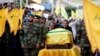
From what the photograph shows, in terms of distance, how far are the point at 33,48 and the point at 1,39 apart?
0.30 m

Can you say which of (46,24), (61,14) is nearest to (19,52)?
(46,24)

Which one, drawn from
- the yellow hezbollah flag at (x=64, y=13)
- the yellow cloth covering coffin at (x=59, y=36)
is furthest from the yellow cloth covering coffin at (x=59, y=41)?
the yellow hezbollah flag at (x=64, y=13)

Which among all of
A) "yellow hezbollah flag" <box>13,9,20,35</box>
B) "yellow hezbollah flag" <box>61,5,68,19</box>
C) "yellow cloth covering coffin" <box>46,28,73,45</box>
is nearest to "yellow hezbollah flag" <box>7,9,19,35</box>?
"yellow hezbollah flag" <box>13,9,20,35</box>

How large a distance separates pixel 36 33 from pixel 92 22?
1.59ft

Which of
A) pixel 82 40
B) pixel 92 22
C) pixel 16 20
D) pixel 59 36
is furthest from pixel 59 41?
pixel 16 20

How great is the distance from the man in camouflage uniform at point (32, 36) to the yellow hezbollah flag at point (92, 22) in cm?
40

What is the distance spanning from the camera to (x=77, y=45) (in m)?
2.37

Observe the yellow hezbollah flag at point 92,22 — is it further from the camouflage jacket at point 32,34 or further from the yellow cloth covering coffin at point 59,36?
the camouflage jacket at point 32,34

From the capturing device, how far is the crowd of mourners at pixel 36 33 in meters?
2.37

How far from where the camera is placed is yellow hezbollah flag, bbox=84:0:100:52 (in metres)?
2.35

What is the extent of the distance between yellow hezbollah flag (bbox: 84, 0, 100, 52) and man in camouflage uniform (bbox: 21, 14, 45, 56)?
40 centimetres

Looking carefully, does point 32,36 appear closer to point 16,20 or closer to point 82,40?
point 16,20

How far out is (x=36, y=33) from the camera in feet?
7.93

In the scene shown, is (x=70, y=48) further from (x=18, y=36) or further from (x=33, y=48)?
(x=18, y=36)
